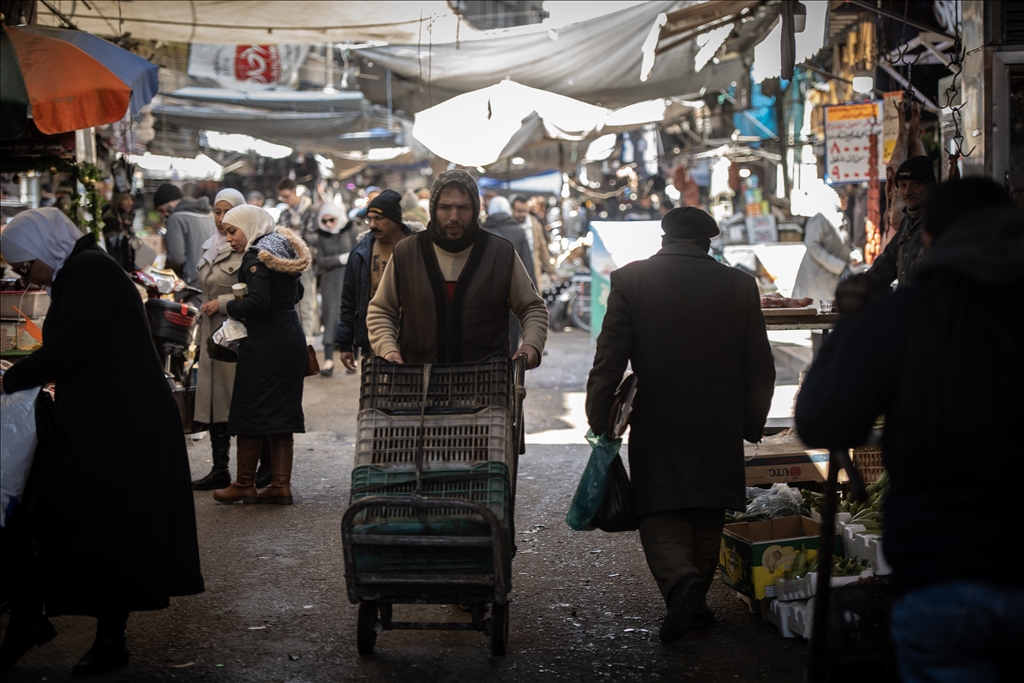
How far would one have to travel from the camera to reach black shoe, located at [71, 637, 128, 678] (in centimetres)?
433

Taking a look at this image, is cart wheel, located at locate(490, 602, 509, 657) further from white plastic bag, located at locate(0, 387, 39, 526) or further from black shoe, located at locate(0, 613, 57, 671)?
white plastic bag, located at locate(0, 387, 39, 526)

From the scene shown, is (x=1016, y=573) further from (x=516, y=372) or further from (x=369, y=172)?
(x=369, y=172)

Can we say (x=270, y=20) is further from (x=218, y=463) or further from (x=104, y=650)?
(x=104, y=650)

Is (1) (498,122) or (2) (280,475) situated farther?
(1) (498,122)

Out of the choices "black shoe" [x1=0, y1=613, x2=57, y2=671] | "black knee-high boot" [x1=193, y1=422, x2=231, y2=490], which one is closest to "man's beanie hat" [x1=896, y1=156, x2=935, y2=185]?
"black knee-high boot" [x1=193, y1=422, x2=231, y2=490]

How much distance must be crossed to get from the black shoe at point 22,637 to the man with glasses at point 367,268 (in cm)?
273

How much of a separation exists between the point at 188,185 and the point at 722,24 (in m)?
23.2

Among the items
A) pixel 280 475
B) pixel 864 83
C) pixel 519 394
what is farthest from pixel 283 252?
pixel 864 83

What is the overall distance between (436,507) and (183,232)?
847 cm

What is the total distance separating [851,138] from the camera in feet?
35.4

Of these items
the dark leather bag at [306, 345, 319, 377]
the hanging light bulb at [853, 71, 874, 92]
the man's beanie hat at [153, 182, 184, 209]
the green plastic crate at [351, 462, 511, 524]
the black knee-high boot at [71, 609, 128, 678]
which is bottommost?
the black knee-high boot at [71, 609, 128, 678]

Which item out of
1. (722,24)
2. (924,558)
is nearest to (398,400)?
(924,558)

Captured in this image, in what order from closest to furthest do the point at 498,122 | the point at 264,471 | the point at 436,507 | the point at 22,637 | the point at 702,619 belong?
the point at 436,507 → the point at 22,637 → the point at 702,619 → the point at 264,471 → the point at 498,122

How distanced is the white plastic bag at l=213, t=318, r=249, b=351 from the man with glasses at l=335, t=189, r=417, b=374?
2.22 feet
